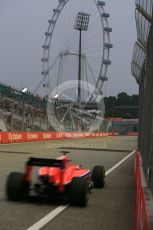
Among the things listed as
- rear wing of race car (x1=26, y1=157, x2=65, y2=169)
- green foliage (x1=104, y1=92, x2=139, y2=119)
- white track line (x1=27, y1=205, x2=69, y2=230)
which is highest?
green foliage (x1=104, y1=92, x2=139, y2=119)

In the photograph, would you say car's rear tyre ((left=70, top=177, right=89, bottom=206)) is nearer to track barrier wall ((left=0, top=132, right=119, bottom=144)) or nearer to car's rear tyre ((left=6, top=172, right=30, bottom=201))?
car's rear tyre ((left=6, top=172, right=30, bottom=201))

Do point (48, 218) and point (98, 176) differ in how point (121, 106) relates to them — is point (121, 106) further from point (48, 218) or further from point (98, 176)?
point (48, 218)

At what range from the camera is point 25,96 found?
52781 mm

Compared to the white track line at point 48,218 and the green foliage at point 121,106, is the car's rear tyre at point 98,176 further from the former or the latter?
the green foliage at point 121,106

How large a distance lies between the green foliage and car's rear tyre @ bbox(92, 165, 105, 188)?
147 meters

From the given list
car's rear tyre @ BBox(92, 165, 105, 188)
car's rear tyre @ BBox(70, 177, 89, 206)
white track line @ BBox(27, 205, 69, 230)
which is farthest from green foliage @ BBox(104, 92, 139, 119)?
white track line @ BBox(27, 205, 69, 230)

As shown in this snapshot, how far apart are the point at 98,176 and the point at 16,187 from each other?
318cm

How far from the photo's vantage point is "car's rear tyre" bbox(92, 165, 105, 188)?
39.2 feet

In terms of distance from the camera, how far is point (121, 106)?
161000mm

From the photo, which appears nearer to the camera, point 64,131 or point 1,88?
point 1,88

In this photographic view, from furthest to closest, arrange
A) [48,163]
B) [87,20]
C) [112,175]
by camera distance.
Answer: [87,20]
[112,175]
[48,163]

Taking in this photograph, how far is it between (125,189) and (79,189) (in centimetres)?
370

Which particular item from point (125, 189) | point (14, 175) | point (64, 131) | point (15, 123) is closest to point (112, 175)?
point (125, 189)

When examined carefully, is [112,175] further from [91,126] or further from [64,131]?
[91,126]
